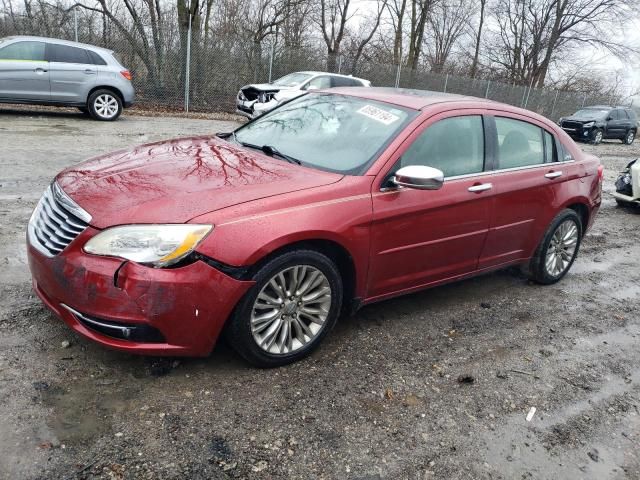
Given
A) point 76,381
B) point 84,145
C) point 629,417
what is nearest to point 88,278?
point 76,381

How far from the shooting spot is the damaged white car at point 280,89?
14.7 meters

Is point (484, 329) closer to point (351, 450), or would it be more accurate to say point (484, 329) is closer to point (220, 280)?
point (351, 450)

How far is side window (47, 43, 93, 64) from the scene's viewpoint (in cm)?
1138

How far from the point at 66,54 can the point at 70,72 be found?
406 mm

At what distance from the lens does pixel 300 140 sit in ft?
12.4

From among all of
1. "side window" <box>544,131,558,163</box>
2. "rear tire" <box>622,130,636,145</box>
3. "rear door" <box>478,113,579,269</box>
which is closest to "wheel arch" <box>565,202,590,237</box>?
"rear door" <box>478,113,579,269</box>

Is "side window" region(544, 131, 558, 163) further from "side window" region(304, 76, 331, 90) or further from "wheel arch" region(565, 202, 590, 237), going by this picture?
"side window" region(304, 76, 331, 90)

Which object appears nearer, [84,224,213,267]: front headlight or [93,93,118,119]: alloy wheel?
[84,224,213,267]: front headlight

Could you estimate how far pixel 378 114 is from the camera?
149 inches

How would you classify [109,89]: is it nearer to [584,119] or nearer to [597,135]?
[584,119]

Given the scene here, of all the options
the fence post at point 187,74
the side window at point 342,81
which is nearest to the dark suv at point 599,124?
the side window at point 342,81

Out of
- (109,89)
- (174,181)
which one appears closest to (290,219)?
(174,181)

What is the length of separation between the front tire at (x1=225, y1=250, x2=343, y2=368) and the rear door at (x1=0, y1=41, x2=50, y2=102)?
10591mm

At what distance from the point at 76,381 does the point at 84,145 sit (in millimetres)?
Result: 7457
